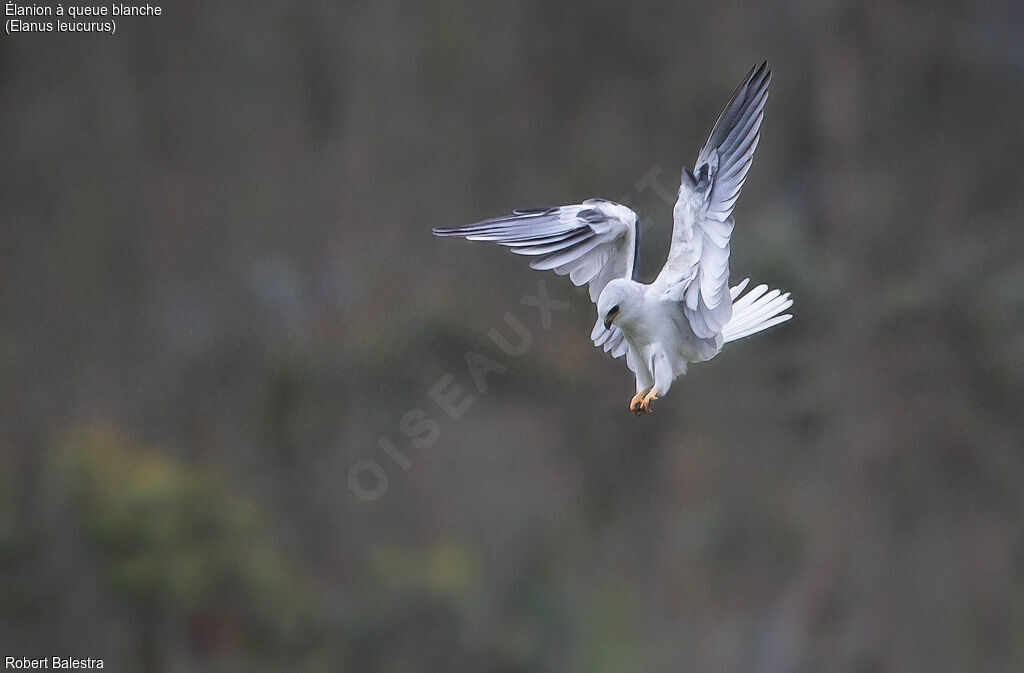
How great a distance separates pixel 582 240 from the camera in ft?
8.02

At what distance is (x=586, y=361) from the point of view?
552 centimetres

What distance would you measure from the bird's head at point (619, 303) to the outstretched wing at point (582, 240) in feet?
0.32

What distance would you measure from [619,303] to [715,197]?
216mm

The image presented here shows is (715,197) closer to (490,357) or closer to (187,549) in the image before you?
(490,357)

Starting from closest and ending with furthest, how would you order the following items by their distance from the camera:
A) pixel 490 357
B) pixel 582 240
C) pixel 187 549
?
pixel 582 240 < pixel 490 357 < pixel 187 549

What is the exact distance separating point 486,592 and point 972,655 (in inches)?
74.2

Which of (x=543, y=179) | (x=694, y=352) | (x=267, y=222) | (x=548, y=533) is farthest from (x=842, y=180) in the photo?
(x=694, y=352)

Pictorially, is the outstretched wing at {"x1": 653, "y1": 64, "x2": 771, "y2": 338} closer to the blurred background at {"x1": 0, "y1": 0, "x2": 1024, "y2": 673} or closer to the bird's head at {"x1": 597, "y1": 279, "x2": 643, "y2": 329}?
the bird's head at {"x1": 597, "y1": 279, "x2": 643, "y2": 329}

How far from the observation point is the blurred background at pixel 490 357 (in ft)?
17.9

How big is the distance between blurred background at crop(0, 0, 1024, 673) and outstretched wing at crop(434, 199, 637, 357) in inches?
111

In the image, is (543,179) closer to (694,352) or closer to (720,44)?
(720,44)

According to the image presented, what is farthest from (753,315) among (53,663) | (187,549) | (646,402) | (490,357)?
(53,663)

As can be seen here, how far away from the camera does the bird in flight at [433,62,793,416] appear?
2184mm

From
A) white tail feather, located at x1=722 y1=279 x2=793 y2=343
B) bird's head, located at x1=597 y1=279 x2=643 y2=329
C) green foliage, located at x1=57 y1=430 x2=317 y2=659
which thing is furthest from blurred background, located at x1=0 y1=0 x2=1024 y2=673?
bird's head, located at x1=597 y1=279 x2=643 y2=329
